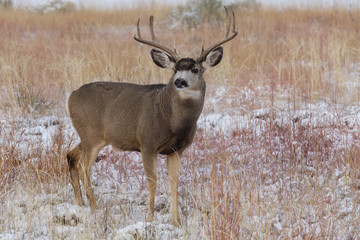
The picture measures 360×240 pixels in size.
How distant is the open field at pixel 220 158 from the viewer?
4148 millimetres

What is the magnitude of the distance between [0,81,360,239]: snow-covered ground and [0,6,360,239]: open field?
0.01 metres

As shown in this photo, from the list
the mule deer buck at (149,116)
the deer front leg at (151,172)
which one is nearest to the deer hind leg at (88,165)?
the mule deer buck at (149,116)

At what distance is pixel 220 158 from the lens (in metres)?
4.66

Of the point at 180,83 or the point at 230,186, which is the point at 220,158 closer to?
the point at 230,186

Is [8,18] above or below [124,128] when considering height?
above

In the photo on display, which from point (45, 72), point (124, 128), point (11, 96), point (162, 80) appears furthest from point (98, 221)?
point (45, 72)

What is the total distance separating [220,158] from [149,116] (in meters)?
0.71

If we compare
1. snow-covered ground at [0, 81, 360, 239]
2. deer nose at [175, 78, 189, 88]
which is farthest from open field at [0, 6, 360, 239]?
deer nose at [175, 78, 189, 88]

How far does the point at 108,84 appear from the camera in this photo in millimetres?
5266

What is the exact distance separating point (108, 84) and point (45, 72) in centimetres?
393

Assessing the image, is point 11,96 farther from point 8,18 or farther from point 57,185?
point 8,18

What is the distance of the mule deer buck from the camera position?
4.66 meters

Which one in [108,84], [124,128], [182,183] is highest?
[108,84]

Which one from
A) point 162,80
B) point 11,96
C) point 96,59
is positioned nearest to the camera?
point 11,96
